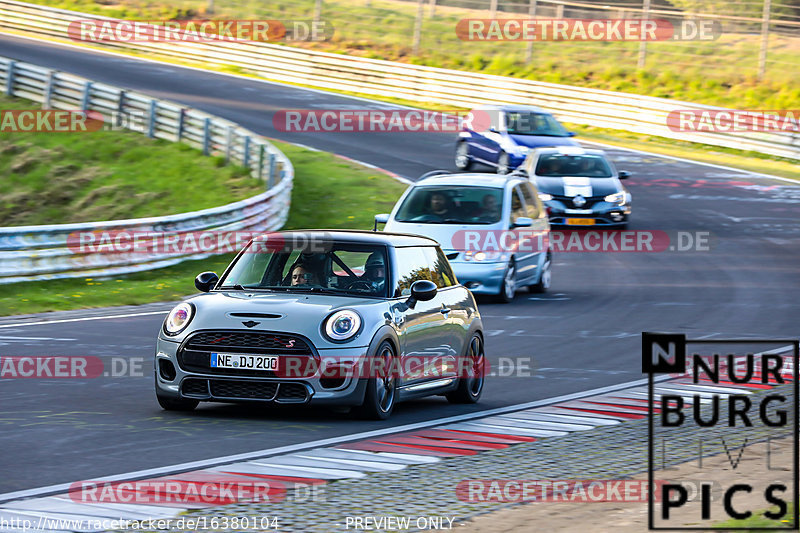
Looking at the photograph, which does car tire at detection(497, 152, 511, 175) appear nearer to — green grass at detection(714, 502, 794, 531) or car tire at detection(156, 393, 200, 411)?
car tire at detection(156, 393, 200, 411)

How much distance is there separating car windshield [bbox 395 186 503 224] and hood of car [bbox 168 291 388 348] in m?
8.46

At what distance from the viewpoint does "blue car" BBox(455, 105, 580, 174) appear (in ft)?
94.4

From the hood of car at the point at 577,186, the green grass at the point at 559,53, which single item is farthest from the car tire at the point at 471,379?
the green grass at the point at 559,53

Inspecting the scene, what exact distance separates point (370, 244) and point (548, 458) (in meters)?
2.87

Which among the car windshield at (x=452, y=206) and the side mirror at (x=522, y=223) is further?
the side mirror at (x=522, y=223)

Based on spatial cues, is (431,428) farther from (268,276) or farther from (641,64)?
(641,64)

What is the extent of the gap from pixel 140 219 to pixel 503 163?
34.5ft

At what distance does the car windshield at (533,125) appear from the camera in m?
29.4

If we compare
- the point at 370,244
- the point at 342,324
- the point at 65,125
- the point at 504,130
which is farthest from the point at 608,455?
the point at 65,125

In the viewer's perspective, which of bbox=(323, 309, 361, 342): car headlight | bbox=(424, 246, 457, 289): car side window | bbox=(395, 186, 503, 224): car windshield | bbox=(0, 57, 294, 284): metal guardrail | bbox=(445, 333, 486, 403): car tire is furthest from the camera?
bbox=(0, 57, 294, 284): metal guardrail

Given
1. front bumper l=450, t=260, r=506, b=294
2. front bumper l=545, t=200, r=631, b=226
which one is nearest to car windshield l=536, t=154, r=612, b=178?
front bumper l=545, t=200, r=631, b=226

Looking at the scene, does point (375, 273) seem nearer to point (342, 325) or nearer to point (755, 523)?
point (342, 325)

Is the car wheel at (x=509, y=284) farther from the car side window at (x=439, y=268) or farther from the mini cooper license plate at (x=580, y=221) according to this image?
the mini cooper license plate at (x=580, y=221)

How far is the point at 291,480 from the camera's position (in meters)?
7.81
